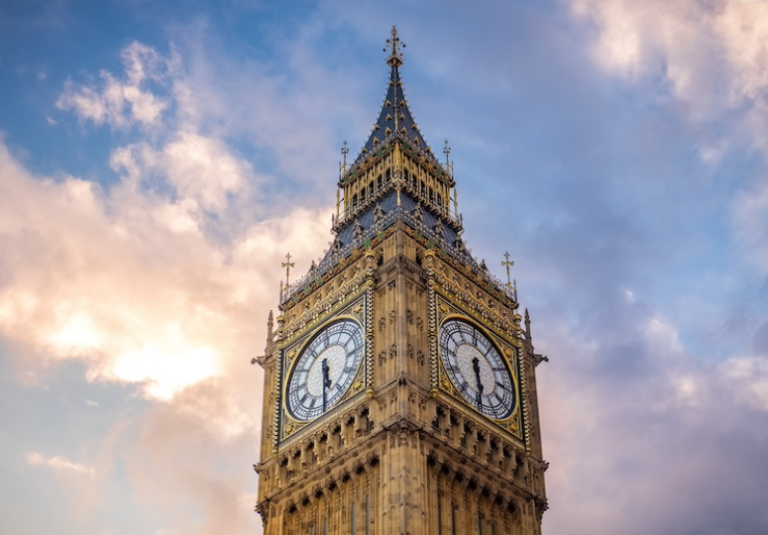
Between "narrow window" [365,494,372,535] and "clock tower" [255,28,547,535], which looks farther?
"clock tower" [255,28,547,535]

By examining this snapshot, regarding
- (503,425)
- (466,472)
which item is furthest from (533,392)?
(466,472)

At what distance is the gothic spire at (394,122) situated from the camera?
8419 centimetres

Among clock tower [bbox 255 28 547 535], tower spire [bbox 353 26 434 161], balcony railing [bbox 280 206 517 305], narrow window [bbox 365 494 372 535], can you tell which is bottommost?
narrow window [bbox 365 494 372 535]

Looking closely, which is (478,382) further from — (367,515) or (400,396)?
(367,515)

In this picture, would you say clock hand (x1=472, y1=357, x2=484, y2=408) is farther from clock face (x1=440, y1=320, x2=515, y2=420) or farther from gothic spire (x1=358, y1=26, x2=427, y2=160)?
gothic spire (x1=358, y1=26, x2=427, y2=160)

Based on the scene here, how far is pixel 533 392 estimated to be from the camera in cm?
7225

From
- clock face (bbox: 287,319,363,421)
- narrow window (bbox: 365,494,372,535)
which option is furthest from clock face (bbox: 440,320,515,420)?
narrow window (bbox: 365,494,372,535)

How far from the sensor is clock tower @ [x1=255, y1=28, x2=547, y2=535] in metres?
62.3

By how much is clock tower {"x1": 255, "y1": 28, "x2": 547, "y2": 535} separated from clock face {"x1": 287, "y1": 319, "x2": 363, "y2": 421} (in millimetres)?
81

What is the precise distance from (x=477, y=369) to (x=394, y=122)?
23203 mm

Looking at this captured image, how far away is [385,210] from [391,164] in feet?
16.4

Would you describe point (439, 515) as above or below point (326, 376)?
below

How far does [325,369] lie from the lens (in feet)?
225

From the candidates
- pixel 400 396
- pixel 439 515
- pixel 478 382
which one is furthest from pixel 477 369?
pixel 439 515
